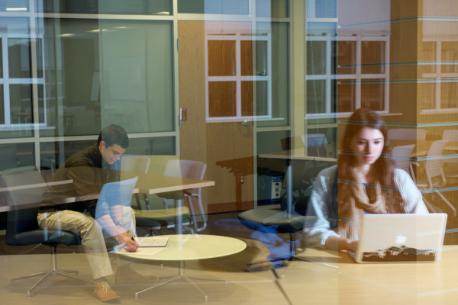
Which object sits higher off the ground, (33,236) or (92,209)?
(92,209)

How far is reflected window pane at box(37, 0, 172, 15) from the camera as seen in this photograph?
4.36m

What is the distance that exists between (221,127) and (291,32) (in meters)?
0.64

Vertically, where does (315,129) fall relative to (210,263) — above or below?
above

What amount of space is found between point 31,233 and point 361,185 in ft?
5.40

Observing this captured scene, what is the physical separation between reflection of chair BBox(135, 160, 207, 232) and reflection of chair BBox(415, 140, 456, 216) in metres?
1.18

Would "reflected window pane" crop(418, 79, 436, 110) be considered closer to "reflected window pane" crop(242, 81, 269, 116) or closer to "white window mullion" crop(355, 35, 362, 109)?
"white window mullion" crop(355, 35, 362, 109)

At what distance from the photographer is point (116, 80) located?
177 inches

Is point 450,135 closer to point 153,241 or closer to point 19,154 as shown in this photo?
point 153,241

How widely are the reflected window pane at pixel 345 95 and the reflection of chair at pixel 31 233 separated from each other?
1478 mm

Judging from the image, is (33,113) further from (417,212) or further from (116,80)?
(417,212)

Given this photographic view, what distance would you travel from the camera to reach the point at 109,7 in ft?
14.5

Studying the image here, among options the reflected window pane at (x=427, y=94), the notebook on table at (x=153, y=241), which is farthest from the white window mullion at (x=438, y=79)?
the notebook on table at (x=153, y=241)

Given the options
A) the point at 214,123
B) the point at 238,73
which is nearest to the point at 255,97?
the point at 238,73

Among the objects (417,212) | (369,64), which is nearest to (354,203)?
(417,212)
